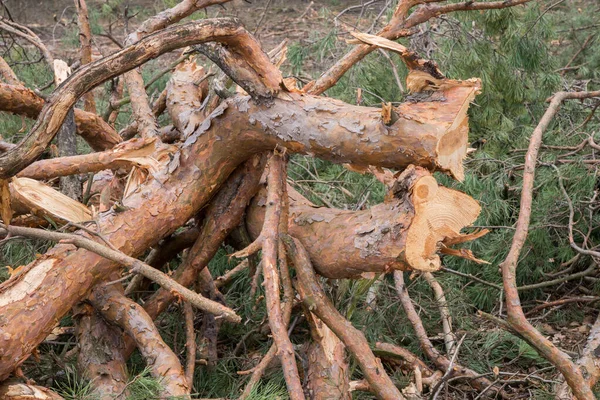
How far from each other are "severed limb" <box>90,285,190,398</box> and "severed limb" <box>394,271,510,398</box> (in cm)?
90

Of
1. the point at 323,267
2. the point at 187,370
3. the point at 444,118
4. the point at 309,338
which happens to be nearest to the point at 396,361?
the point at 309,338

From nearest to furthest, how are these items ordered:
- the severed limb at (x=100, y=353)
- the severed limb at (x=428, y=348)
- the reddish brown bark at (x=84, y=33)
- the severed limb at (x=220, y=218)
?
1. the severed limb at (x=100, y=353)
2. the severed limb at (x=220, y=218)
3. the severed limb at (x=428, y=348)
4. the reddish brown bark at (x=84, y=33)

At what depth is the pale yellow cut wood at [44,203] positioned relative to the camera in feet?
7.38

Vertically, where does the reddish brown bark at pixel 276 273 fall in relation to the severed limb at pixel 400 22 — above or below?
below

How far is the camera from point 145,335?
2174 mm

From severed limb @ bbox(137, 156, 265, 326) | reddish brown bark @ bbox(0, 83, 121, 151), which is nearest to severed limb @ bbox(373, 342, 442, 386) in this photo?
severed limb @ bbox(137, 156, 265, 326)

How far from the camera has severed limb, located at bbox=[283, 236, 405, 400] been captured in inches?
79.3

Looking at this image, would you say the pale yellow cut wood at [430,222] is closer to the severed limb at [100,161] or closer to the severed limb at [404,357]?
the severed limb at [404,357]

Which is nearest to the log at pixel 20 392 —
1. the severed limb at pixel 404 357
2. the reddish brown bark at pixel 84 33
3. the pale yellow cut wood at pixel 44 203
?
the pale yellow cut wood at pixel 44 203

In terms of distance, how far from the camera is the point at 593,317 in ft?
10.1

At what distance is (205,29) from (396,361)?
1327 mm

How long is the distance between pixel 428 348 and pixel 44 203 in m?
1.37

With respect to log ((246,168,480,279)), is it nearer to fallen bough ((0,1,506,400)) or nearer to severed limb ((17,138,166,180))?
fallen bough ((0,1,506,400))

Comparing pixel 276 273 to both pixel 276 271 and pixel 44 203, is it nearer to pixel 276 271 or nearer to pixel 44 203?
pixel 276 271
